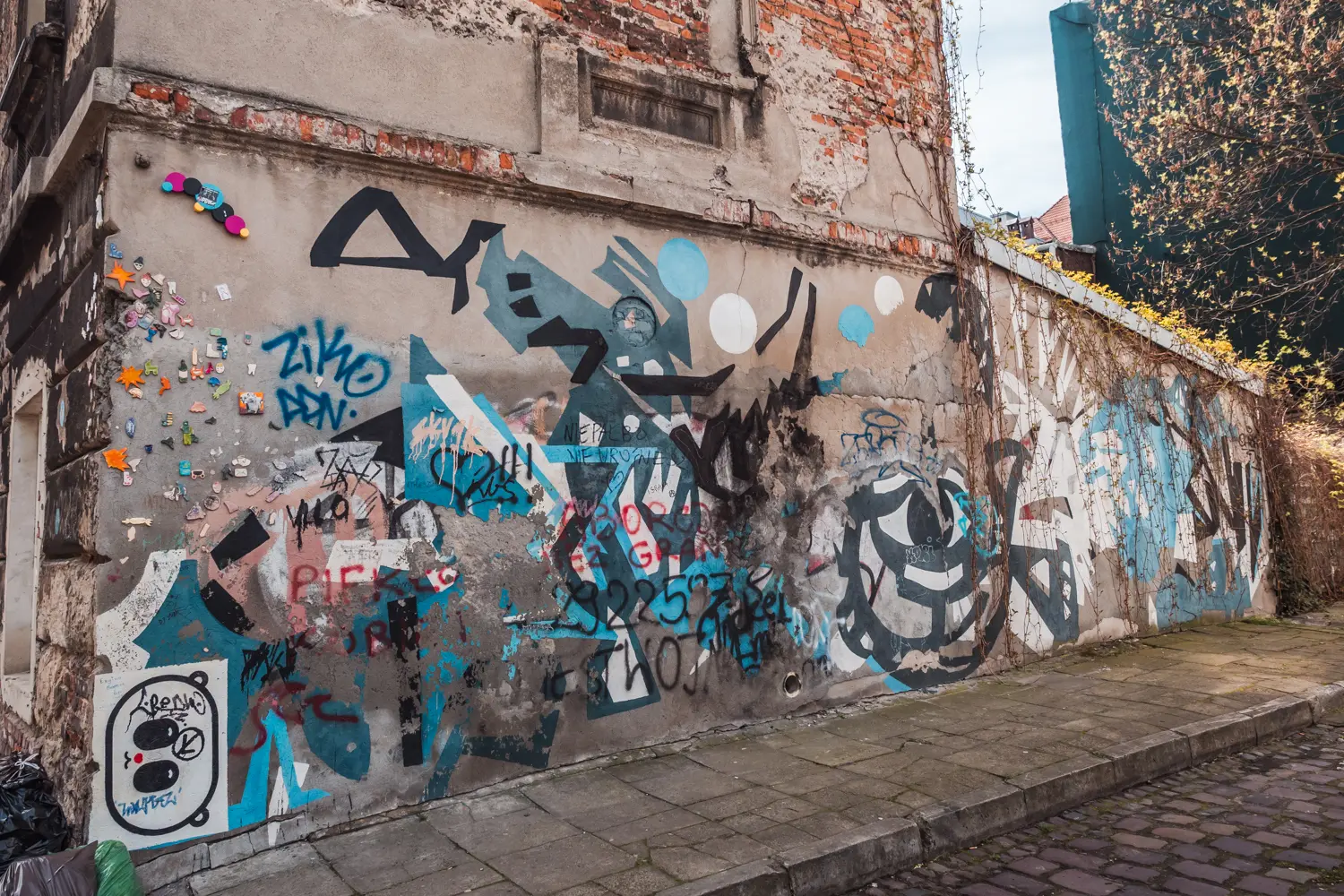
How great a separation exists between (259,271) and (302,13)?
1.44 metres

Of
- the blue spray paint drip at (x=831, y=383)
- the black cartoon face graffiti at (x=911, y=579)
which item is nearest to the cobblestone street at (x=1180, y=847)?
the black cartoon face graffiti at (x=911, y=579)

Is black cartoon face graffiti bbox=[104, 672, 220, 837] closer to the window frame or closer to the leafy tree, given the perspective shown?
the window frame

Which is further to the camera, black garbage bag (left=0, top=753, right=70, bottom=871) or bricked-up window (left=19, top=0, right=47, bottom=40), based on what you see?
bricked-up window (left=19, top=0, right=47, bottom=40)

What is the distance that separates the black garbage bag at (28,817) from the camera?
11.9ft

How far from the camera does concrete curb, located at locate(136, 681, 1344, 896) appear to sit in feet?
11.8

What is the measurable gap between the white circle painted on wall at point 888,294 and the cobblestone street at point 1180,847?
146 inches

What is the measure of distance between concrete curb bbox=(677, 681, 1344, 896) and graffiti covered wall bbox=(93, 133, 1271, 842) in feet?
5.53

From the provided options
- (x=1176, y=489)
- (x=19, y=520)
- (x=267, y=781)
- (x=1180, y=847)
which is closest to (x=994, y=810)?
(x=1180, y=847)

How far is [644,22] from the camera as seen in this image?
571 centimetres

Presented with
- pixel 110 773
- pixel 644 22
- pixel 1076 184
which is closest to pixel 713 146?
pixel 644 22

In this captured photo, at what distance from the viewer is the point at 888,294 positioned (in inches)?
266

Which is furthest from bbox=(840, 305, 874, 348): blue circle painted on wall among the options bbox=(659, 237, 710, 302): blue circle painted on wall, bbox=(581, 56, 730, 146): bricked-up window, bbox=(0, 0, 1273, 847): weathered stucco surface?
bbox=(581, 56, 730, 146): bricked-up window

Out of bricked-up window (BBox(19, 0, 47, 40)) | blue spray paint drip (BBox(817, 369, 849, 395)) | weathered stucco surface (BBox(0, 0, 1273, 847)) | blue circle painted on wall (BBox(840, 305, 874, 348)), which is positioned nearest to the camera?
weathered stucco surface (BBox(0, 0, 1273, 847))

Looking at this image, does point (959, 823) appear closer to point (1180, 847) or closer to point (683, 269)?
point (1180, 847)
